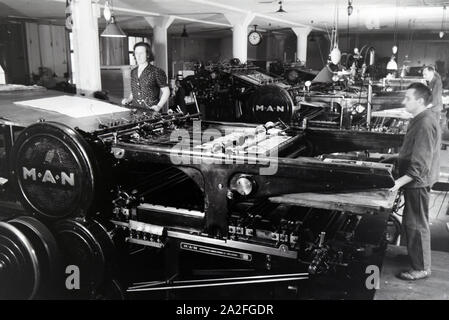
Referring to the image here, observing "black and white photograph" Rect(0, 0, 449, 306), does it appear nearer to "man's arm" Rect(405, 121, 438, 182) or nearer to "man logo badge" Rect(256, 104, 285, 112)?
"man's arm" Rect(405, 121, 438, 182)

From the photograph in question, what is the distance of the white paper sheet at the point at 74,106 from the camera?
3.03m

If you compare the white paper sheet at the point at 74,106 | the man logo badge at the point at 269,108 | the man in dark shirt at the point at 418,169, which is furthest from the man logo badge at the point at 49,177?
the man logo badge at the point at 269,108

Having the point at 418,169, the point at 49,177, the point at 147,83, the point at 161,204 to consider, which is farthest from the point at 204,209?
the point at 147,83

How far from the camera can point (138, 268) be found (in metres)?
2.86

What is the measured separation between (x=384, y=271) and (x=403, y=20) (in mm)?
12374

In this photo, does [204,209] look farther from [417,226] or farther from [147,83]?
[147,83]

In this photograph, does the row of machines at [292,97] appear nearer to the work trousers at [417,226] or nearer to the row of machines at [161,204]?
the work trousers at [417,226]

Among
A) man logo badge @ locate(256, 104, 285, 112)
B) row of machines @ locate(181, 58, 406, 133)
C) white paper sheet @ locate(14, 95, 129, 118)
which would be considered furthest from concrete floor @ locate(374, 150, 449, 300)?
man logo badge @ locate(256, 104, 285, 112)

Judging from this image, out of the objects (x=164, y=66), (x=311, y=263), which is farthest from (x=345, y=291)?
(x=164, y=66)

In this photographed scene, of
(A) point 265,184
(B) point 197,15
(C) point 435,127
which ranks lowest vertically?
(A) point 265,184

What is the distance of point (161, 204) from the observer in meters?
2.60

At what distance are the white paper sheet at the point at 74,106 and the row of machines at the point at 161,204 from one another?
12cm

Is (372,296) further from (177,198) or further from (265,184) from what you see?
(177,198)

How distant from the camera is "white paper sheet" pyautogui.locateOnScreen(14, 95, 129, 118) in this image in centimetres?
303
